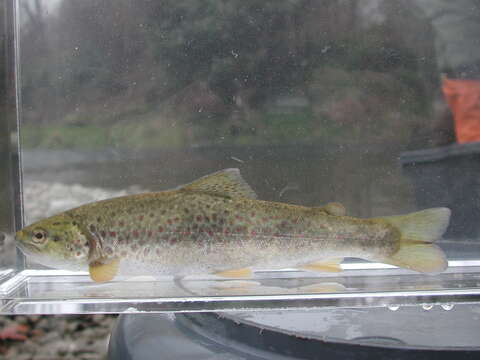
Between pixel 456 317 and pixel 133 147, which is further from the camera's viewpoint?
pixel 133 147

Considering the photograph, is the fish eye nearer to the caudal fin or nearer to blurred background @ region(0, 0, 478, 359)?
blurred background @ region(0, 0, 478, 359)

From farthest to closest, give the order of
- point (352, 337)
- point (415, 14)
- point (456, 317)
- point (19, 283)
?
point (415, 14)
point (19, 283)
point (456, 317)
point (352, 337)

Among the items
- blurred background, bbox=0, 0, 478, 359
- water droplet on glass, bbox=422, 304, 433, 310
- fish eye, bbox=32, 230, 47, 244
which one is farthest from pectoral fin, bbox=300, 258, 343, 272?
fish eye, bbox=32, 230, 47, 244

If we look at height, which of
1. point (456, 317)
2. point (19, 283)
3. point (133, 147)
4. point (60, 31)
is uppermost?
point (60, 31)

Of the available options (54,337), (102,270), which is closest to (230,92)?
(102,270)

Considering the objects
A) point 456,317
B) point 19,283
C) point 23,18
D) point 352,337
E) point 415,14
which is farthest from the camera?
point 415,14

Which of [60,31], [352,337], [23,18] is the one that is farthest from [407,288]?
[23,18]

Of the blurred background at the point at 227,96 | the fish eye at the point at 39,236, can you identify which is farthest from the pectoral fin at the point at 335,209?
the fish eye at the point at 39,236

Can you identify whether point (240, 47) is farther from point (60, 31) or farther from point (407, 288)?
point (407, 288)
